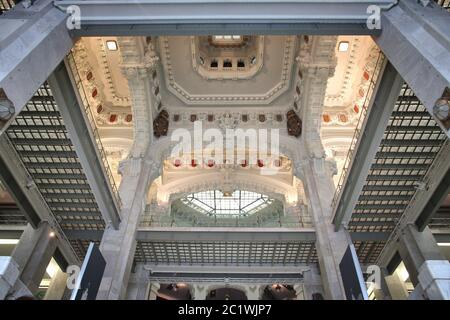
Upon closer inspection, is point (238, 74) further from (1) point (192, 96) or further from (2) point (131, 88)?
(2) point (131, 88)

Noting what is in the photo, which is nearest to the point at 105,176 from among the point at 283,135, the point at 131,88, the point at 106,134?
the point at 131,88

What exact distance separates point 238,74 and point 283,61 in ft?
7.64

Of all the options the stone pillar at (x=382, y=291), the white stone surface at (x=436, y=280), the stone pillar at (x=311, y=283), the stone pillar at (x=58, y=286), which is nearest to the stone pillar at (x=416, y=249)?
the stone pillar at (x=382, y=291)

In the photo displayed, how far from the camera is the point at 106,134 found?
57.8 ft

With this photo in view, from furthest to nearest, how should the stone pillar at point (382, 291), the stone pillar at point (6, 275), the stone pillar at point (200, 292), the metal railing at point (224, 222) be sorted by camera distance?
the stone pillar at point (200, 292) → the metal railing at point (224, 222) → the stone pillar at point (382, 291) → the stone pillar at point (6, 275)

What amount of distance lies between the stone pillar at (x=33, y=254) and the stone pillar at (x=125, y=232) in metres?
1.96

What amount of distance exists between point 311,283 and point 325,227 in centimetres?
330

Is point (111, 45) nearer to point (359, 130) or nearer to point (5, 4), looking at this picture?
point (5, 4)

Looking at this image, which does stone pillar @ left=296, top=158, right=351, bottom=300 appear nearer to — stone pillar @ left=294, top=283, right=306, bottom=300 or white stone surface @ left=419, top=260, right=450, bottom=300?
stone pillar @ left=294, top=283, right=306, bottom=300

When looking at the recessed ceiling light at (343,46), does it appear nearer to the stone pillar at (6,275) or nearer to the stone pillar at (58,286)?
the stone pillar at (6,275)

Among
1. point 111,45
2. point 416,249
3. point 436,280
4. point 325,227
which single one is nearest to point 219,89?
point 111,45

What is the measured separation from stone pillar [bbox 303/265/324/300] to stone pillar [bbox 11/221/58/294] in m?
9.75

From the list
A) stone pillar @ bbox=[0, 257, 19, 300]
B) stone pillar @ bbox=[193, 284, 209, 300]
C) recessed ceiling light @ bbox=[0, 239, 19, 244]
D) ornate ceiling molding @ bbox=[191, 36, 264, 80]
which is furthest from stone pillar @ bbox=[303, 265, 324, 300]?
recessed ceiling light @ bbox=[0, 239, 19, 244]

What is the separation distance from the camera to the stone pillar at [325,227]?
1070 cm
